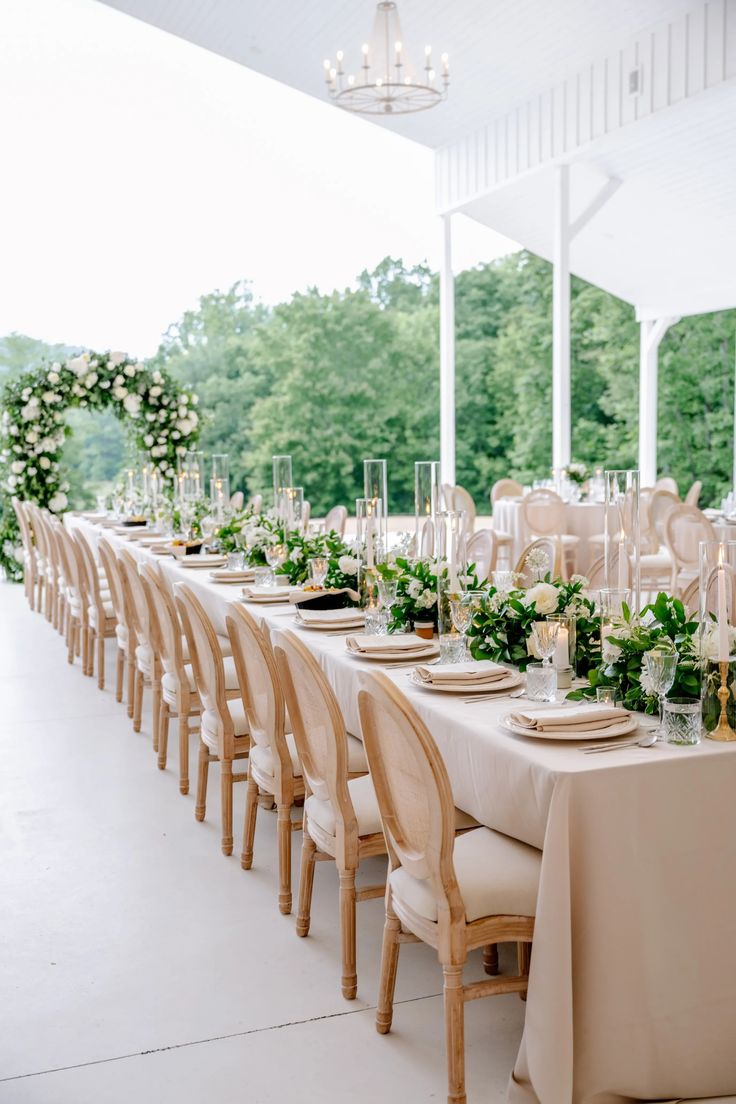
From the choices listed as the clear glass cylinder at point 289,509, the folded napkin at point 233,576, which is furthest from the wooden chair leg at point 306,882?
the clear glass cylinder at point 289,509

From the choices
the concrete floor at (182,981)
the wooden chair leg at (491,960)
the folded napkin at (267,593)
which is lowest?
the concrete floor at (182,981)

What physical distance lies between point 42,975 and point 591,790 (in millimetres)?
1722

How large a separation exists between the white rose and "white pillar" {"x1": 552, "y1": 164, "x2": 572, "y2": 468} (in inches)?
317

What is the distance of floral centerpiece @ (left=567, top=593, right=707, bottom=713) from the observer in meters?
2.80

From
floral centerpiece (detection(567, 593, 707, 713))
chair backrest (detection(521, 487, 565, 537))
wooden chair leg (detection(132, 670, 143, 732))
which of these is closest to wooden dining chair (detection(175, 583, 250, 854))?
floral centerpiece (detection(567, 593, 707, 713))

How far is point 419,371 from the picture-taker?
21.6m

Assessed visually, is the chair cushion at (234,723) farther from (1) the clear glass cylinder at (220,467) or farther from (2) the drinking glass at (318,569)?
(1) the clear glass cylinder at (220,467)

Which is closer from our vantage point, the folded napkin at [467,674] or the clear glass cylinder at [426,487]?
the folded napkin at [467,674]

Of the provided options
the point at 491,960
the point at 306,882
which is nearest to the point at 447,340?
the point at 306,882

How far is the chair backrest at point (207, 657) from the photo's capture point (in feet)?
13.0

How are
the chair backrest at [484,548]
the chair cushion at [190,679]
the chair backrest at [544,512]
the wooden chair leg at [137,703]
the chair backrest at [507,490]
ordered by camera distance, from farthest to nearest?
1. the chair backrest at [507,490]
2. the chair backrest at [544,512]
3. the chair backrest at [484,548]
4. the wooden chair leg at [137,703]
5. the chair cushion at [190,679]

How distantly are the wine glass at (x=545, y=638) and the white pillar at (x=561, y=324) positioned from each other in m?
8.18

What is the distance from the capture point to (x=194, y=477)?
8.17m

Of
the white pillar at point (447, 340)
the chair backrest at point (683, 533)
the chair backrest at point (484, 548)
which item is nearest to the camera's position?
the chair backrest at point (484, 548)
